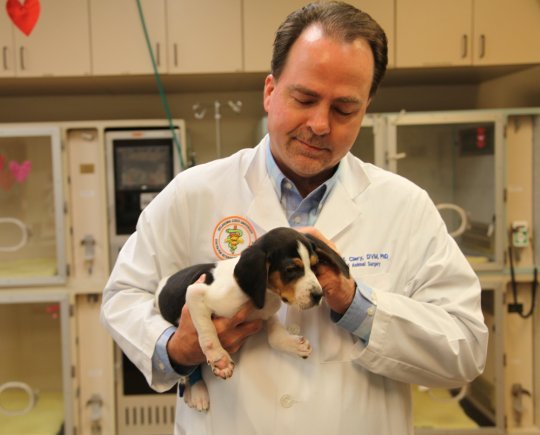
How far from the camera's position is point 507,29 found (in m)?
2.21

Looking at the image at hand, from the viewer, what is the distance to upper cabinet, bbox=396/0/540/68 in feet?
7.26

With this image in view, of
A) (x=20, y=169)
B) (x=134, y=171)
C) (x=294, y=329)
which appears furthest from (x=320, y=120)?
(x=20, y=169)

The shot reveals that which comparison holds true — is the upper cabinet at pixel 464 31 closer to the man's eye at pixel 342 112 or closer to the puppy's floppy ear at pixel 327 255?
the man's eye at pixel 342 112

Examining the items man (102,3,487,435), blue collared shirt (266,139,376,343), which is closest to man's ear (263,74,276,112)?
man (102,3,487,435)

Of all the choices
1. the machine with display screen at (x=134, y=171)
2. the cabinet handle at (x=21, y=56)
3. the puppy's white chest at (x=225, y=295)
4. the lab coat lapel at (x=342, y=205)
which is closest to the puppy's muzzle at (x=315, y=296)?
the puppy's white chest at (x=225, y=295)

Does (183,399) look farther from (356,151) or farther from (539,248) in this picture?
(539,248)

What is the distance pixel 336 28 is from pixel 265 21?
4.89 feet

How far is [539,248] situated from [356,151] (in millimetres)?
953

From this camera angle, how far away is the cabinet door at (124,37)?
2184 millimetres

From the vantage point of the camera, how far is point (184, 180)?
105 cm

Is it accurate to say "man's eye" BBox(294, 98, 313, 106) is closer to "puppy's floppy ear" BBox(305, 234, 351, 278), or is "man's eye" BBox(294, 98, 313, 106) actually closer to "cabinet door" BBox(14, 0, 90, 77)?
"puppy's floppy ear" BBox(305, 234, 351, 278)

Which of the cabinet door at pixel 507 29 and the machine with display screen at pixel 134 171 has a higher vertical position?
the cabinet door at pixel 507 29

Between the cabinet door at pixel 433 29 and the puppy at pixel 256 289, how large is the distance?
68.6 inches

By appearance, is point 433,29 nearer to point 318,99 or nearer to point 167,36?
point 167,36
